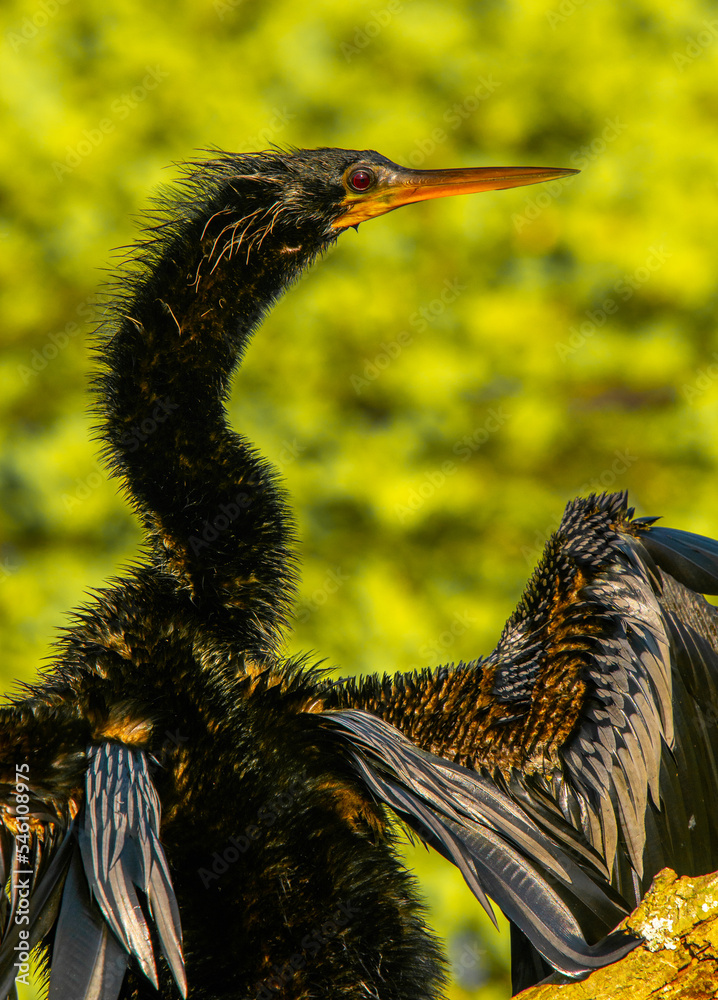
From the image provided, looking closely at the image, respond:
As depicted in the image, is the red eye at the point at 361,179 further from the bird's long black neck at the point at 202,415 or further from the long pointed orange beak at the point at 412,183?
the bird's long black neck at the point at 202,415

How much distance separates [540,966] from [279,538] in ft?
3.18

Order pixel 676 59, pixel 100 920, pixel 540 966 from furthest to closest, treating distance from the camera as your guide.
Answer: pixel 676 59 → pixel 540 966 → pixel 100 920

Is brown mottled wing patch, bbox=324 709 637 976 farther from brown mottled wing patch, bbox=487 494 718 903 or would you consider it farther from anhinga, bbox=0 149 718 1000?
brown mottled wing patch, bbox=487 494 718 903

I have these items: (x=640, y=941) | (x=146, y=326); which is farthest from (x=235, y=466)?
(x=640, y=941)

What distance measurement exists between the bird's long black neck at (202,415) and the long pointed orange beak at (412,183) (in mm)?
213

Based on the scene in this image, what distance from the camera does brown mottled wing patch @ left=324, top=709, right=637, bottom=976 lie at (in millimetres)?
1399

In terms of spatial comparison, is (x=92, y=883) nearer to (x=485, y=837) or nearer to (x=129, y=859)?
(x=129, y=859)

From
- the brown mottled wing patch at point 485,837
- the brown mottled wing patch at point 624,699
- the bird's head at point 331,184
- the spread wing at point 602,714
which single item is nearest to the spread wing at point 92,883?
the brown mottled wing patch at point 485,837

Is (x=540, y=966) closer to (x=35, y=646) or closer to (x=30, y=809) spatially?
(x=30, y=809)

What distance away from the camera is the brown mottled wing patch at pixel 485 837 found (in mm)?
1399

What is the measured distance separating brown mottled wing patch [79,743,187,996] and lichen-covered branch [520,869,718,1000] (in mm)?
522

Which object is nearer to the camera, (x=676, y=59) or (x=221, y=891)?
(x=221, y=891)

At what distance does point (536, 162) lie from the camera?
3744mm

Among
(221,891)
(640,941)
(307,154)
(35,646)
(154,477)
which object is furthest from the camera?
(35,646)
